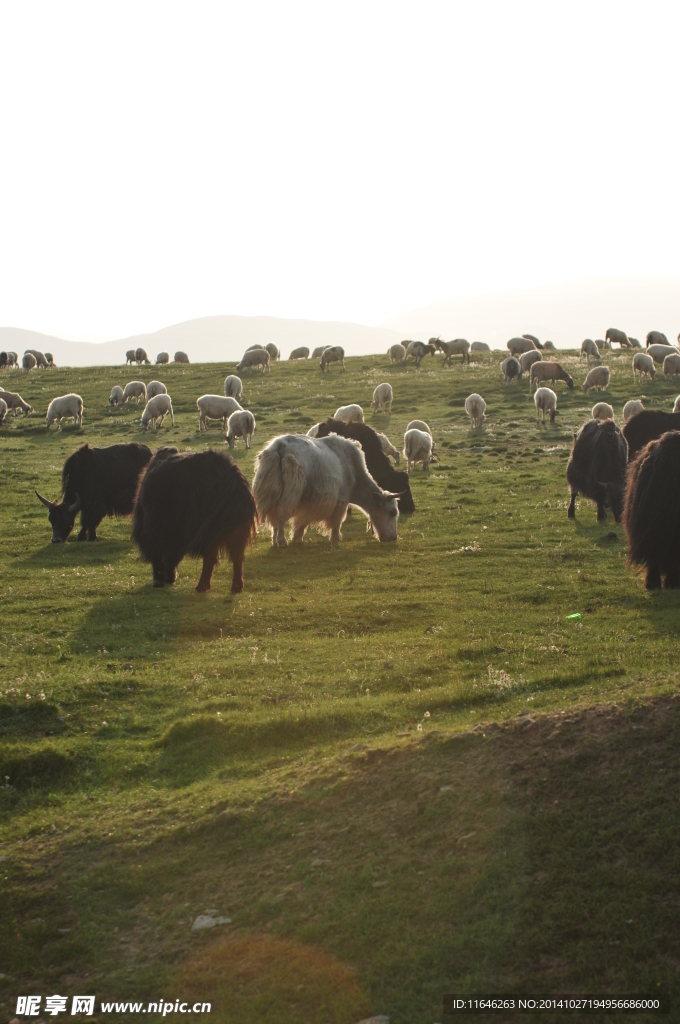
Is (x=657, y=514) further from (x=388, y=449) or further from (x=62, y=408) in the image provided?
(x=62, y=408)

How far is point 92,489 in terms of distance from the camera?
1738 cm

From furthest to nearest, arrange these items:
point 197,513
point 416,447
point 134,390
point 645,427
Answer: point 134,390, point 416,447, point 645,427, point 197,513

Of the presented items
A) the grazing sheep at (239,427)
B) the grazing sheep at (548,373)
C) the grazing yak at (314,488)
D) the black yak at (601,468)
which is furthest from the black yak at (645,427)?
the grazing sheep at (548,373)

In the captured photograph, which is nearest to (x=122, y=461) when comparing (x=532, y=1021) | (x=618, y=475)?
(x=618, y=475)

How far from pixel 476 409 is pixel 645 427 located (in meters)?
14.2

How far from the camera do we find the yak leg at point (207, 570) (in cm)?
1250

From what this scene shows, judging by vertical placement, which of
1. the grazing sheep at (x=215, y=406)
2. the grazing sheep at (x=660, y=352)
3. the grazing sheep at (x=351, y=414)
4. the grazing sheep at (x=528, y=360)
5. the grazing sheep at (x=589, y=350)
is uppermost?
the grazing sheep at (x=589, y=350)

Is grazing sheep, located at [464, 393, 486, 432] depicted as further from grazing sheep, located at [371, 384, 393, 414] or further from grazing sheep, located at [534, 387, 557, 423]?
grazing sheep, located at [371, 384, 393, 414]

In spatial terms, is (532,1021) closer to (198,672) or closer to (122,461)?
(198,672)

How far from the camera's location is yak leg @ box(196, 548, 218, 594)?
1250 cm

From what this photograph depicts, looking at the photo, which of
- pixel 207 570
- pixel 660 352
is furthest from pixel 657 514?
pixel 660 352

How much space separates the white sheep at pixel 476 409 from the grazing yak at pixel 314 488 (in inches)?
603

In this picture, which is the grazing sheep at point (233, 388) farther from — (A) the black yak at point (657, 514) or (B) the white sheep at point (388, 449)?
(A) the black yak at point (657, 514)

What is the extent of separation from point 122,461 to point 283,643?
908cm
